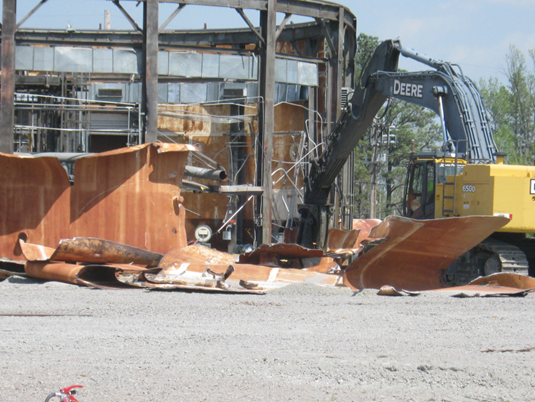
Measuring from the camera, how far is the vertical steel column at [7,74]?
53.0 ft

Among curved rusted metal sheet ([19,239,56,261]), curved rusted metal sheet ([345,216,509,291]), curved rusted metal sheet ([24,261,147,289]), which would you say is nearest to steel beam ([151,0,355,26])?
curved rusted metal sheet ([19,239,56,261])

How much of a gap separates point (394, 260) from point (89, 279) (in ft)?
17.4

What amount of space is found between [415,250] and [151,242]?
195 inches

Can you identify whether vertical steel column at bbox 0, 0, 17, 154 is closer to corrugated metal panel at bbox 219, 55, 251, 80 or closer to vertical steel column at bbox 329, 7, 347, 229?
corrugated metal panel at bbox 219, 55, 251, 80

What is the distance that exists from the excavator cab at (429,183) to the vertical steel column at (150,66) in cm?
680

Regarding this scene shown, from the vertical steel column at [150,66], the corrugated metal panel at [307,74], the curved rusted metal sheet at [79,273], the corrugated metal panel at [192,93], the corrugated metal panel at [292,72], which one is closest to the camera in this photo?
the curved rusted metal sheet at [79,273]

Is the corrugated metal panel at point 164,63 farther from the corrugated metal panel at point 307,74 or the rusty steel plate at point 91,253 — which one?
the rusty steel plate at point 91,253

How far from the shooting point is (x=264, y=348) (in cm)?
578

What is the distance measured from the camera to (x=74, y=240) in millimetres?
10695

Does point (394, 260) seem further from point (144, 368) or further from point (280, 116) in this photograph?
point (280, 116)

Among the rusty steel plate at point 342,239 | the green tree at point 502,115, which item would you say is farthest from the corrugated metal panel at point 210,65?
the green tree at point 502,115

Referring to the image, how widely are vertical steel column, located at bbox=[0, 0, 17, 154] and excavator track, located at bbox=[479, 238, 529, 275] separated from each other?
11889mm

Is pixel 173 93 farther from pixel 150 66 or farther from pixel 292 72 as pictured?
pixel 150 66

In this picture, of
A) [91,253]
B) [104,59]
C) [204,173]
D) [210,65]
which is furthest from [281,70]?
[91,253]
